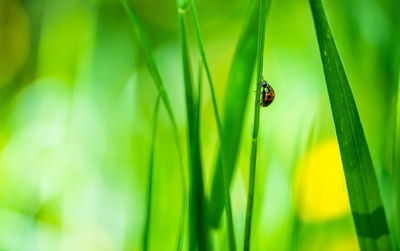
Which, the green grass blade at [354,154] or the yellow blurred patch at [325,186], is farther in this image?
the yellow blurred patch at [325,186]

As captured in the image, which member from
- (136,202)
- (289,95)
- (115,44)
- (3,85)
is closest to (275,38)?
(289,95)

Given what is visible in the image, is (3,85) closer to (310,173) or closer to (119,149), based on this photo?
(119,149)

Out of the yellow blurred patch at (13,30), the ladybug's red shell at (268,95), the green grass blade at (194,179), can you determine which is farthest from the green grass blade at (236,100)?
the yellow blurred patch at (13,30)

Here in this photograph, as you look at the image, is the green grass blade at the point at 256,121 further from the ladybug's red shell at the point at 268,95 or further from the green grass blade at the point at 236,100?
the ladybug's red shell at the point at 268,95

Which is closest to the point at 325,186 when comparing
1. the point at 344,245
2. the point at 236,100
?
the point at 344,245

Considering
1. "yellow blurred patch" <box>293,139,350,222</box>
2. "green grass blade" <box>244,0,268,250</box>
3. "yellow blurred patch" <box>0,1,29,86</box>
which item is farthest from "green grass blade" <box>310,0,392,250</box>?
"yellow blurred patch" <box>0,1,29,86</box>

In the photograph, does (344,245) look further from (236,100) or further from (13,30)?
(13,30)
